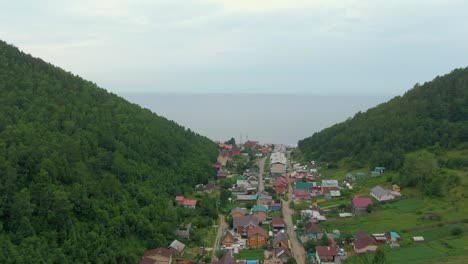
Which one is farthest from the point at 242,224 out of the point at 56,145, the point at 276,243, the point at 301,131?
the point at 301,131

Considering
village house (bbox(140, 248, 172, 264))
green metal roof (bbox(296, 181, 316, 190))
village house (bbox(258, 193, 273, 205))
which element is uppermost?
green metal roof (bbox(296, 181, 316, 190))

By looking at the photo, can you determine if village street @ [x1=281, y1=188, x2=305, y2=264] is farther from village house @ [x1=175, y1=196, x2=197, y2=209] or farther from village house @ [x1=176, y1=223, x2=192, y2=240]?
village house @ [x1=175, y1=196, x2=197, y2=209]

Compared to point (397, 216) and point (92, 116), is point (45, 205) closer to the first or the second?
point (92, 116)

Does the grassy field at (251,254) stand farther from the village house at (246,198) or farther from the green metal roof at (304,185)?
the green metal roof at (304,185)

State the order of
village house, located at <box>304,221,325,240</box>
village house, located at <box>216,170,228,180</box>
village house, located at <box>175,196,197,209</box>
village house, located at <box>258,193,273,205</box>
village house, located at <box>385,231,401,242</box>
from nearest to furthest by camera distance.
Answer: village house, located at <box>385,231,401,242</box> → village house, located at <box>304,221,325,240</box> → village house, located at <box>175,196,197,209</box> → village house, located at <box>258,193,273,205</box> → village house, located at <box>216,170,228,180</box>

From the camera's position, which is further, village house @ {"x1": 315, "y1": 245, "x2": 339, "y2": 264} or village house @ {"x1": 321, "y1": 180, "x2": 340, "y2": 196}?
village house @ {"x1": 321, "y1": 180, "x2": 340, "y2": 196}

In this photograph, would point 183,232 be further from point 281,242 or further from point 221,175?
point 221,175

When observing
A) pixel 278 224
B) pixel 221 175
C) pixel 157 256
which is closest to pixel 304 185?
pixel 221 175

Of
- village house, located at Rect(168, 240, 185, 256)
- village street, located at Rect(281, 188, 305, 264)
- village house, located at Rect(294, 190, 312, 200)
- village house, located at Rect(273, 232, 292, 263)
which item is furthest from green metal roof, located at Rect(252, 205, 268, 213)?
village house, located at Rect(168, 240, 185, 256)
